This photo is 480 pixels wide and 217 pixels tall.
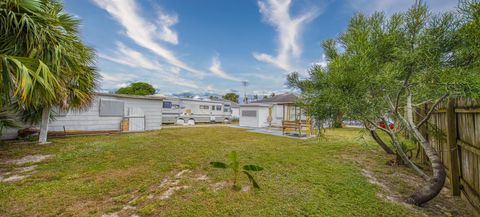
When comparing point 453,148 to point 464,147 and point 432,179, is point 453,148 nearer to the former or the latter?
point 464,147

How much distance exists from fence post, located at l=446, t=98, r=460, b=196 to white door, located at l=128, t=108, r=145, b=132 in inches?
557

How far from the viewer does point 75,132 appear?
31.4ft

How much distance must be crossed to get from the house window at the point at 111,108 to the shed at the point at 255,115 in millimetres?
10213

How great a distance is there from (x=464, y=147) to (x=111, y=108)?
14.3 metres

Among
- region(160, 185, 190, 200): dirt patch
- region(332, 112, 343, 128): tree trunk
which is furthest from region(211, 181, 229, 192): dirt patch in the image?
region(332, 112, 343, 128): tree trunk

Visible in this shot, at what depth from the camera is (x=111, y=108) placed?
445 inches

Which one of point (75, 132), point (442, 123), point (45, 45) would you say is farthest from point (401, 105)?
point (75, 132)

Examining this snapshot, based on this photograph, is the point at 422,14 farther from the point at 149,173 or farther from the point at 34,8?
the point at 34,8

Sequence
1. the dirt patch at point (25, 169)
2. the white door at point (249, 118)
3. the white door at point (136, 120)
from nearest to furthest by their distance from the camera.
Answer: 1. the dirt patch at point (25, 169)
2. the white door at point (136, 120)
3. the white door at point (249, 118)

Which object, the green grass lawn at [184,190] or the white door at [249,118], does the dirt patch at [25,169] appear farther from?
the white door at [249,118]

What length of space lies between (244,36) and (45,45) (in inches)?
524

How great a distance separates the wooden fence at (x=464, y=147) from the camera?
98.3 inches

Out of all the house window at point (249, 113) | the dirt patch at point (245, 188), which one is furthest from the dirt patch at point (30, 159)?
the house window at point (249, 113)

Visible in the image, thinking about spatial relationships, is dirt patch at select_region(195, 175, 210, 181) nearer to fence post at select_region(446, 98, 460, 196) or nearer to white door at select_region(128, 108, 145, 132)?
fence post at select_region(446, 98, 460, 196)
